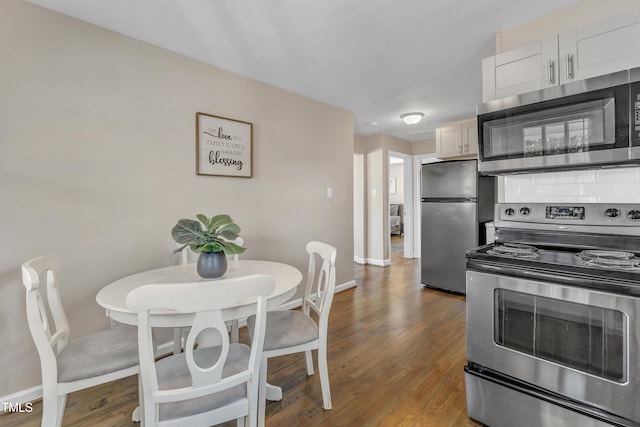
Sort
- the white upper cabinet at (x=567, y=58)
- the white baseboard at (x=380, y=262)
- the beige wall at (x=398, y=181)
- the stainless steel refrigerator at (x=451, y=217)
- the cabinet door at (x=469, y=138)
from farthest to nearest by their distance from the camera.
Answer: the beige wall at (x=398, y=181), the white baseboard at (x=380, y=262), the cabinet door at (x=469, y=138), the stainless steel refrigerator at (x=451, y=217), the white upper cabinet at (x=567, y=58)

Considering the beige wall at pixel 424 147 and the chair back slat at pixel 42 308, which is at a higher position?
the beige wall at pixel 424 147

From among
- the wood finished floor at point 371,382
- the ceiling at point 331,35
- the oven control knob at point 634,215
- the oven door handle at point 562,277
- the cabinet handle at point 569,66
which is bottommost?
the wood finished floor at point 371,382

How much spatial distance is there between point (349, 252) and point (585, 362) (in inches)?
112

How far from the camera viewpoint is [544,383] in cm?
135

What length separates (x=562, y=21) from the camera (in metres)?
1.85

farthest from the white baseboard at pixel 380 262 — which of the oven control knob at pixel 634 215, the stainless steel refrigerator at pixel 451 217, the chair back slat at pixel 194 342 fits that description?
the chair back slat at pixel 194 342

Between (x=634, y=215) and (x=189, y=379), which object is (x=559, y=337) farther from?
(x=189, y=379)

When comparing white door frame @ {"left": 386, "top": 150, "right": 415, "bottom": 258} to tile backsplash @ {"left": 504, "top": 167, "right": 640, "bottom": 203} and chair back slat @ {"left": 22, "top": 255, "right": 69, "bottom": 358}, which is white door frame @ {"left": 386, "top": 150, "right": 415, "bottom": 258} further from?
chair back slat @ {"left": 22, "top": 255, "right": 69, "bottom": 358}

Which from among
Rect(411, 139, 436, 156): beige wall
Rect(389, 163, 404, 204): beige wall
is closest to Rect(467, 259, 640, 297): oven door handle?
Rect(411, 139, 436, 156): beige wall

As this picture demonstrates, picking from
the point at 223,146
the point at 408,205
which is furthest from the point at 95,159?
the point at 408,205

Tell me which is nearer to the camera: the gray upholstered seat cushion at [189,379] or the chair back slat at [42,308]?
the gray upholstered seat cushion at [189,379]

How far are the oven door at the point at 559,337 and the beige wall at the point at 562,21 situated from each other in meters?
1.60

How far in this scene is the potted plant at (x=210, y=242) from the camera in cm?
159

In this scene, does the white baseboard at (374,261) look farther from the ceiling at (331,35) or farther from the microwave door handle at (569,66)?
the microwave door handle at (569,66)
